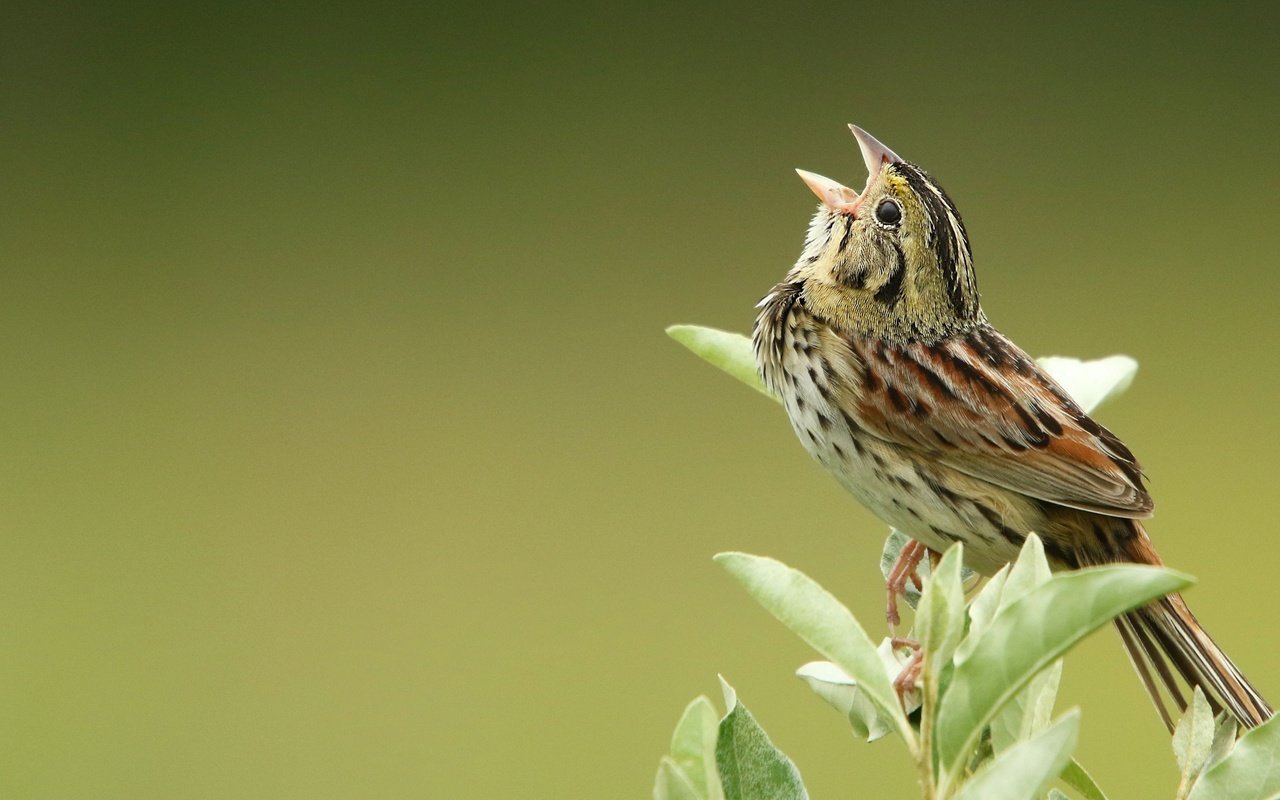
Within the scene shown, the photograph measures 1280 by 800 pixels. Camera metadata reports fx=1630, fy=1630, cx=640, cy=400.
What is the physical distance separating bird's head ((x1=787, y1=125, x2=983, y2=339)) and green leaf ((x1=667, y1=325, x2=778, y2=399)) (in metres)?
0.24

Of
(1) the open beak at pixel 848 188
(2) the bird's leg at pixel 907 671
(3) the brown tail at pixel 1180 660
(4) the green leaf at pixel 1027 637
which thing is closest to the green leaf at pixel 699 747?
(4) the green leaf at pixel 1027 637

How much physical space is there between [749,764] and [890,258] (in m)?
0.81

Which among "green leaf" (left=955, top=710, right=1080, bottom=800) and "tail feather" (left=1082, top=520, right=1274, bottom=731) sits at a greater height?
"green leaf" (left=955, top=710, right=1080, bottom=800)

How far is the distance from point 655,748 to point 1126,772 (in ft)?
4.40

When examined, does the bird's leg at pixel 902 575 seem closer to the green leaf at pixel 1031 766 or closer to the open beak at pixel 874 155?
the open beak at pixel 874 155

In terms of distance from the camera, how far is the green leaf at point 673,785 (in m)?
0.75

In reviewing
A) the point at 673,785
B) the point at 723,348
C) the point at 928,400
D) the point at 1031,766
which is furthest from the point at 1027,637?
the point at 928,400

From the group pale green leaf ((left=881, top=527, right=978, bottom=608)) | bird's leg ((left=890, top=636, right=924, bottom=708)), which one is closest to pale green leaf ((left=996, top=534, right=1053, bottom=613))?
bird's leg ((left=890, top=636, right=924, bottom=708))

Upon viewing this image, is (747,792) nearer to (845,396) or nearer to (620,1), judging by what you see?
(845,396)

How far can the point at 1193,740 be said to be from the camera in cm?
91

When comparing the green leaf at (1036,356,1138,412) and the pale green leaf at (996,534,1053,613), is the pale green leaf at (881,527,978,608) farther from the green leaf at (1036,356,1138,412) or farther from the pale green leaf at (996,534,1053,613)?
the pale green leaf at (996,534,1053,613)

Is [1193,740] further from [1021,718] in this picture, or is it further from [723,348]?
[723,348]

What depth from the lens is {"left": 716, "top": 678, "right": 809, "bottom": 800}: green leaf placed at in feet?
2.76

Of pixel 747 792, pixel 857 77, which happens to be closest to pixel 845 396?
pixel 747 792
